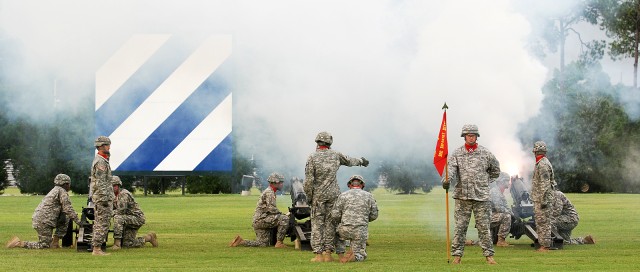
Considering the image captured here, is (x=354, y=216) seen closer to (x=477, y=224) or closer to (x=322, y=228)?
(x=322, y=228)

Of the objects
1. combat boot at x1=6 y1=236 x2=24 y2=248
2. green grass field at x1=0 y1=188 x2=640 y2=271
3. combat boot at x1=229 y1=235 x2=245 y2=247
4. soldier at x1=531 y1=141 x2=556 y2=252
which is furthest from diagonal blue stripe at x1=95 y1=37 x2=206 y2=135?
soldier at x1=531 y1=141 x2=556 y2=252

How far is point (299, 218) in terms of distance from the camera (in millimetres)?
24344

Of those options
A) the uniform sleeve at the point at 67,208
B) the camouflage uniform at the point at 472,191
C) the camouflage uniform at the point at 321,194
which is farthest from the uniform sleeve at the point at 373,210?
the uniform sleeve at the point at 67,208

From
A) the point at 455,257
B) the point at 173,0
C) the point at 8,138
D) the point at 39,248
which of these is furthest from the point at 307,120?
the point at 8,138

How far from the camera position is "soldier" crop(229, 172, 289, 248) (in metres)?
24.4

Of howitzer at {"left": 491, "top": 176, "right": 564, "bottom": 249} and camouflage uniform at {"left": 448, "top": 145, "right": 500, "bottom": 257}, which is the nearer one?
camouflage uniform at {"left": 448, "top": 145, "right": 500, "bottom": 257}

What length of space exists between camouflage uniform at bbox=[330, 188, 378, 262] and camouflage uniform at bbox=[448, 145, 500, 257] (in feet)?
4.97

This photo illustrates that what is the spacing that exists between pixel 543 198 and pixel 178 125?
724 inches

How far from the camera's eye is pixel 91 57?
37.3 m

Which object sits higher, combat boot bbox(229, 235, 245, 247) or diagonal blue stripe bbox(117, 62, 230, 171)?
diagonal blue stripe bbox(117, 62, 230, 171)

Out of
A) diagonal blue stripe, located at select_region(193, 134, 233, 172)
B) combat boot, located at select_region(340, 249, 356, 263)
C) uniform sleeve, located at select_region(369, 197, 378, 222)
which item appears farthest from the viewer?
diagonal blue stripe, located at select_region(193, 134, 233, 172)

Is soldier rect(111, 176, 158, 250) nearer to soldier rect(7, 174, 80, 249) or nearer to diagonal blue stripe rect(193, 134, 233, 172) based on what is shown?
soldier rect(7, 174, 80, 249)

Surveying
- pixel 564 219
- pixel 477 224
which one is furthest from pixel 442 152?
pixel 564 219

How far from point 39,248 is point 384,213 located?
57.3 ft
